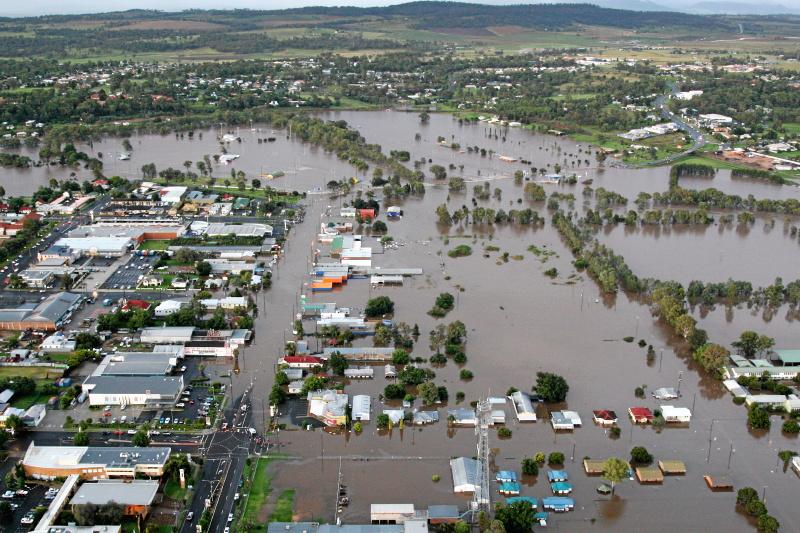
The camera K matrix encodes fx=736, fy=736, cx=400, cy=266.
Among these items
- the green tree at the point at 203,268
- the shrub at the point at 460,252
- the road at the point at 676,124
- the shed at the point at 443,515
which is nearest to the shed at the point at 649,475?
the shed at the point at 443,515

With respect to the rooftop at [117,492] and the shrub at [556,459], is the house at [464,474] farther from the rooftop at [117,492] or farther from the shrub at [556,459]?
the rooftop at [117,492]

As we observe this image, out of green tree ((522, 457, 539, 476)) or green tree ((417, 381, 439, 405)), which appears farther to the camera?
green tree ((417, 381, 439, 405))

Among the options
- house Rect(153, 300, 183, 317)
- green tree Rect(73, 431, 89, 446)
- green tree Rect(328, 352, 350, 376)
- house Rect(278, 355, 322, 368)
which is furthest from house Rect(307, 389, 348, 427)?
house Rect(153, 300, 183, 317)

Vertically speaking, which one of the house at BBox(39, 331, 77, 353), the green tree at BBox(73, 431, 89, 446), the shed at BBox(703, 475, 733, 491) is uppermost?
the house at BBox(39, 331, 77, 353)

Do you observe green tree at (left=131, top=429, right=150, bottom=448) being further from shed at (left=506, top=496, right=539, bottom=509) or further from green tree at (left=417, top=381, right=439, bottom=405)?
shed at (left=506, top=496, right=539, bottom=509)

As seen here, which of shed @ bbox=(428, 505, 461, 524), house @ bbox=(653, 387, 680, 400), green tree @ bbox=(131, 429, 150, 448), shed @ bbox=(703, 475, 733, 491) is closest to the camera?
shed @ bbox=(428, 505, 461, 524)

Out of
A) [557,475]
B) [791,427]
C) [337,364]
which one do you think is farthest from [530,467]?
[791,427]

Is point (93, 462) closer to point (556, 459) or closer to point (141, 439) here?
point (141, 439)
